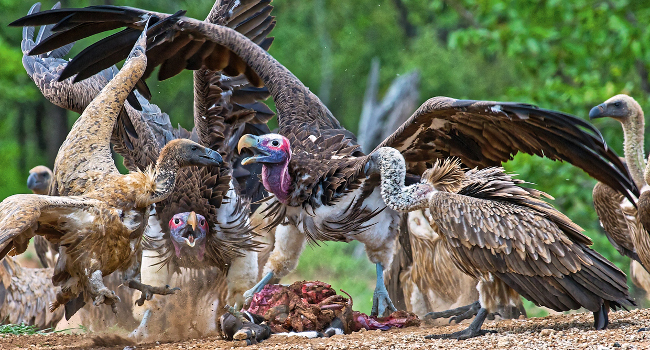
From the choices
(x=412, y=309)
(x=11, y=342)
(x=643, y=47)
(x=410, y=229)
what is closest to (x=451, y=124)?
(x=410, y=229)

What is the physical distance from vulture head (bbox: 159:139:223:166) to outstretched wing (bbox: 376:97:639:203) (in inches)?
52.5

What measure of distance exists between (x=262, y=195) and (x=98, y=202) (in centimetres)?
267

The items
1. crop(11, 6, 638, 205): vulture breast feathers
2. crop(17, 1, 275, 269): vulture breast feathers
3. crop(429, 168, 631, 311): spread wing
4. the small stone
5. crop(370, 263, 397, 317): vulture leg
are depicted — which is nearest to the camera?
the small stone

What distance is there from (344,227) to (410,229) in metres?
0.67

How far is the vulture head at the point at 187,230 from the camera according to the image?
544 centimetres

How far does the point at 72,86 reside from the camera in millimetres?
6398

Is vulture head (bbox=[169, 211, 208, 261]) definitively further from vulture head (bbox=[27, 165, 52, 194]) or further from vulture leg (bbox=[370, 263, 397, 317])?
vulture head (bbox=[27, 165, 52, 194])

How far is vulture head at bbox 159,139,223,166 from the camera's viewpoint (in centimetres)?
471

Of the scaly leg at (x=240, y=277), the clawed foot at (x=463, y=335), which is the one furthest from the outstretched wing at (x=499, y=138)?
the scaly leg at (x=240, y=277)

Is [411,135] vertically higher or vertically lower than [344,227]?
higher

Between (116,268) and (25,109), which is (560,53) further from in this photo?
(25,109)

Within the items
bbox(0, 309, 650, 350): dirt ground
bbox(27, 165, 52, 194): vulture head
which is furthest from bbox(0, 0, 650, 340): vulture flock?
bbox(27, 165, 52, 194): vulture head

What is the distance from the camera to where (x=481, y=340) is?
12.9 ft

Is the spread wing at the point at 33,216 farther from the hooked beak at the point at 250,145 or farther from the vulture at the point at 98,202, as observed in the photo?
the hooked beak at the point at 250,145
